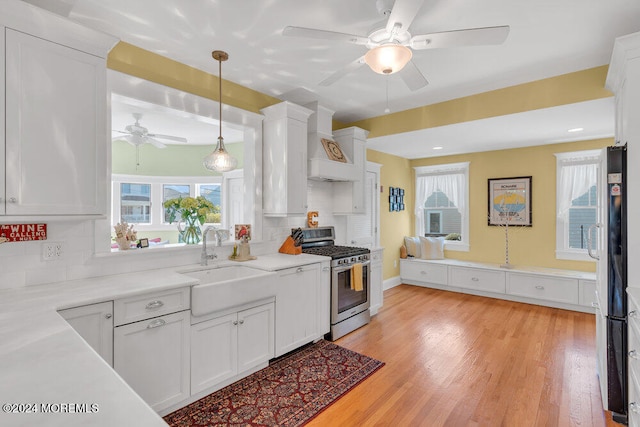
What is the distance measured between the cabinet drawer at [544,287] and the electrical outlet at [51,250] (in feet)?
17.9

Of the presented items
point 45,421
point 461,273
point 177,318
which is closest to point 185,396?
point 177,318

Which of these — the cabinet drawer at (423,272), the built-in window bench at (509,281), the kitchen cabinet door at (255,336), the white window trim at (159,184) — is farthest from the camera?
the white window trim at (159,184)

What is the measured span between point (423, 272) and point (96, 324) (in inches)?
198

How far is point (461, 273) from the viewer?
5367 mm

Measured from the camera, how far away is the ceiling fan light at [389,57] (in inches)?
73.8

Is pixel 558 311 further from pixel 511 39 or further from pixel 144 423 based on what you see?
pixel 144 423

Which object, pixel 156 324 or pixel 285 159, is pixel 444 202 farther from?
pixel 156 324

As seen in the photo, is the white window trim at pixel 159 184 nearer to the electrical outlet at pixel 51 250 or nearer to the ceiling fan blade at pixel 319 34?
the electrical outlet at pixel 51 250

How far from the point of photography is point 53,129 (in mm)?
1899

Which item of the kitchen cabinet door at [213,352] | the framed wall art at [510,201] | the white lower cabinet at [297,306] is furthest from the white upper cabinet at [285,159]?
the framed wall art at [510,201]

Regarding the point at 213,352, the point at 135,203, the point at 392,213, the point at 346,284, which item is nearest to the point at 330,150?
the point at 346,284

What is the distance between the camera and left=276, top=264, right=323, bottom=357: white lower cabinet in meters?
2.94

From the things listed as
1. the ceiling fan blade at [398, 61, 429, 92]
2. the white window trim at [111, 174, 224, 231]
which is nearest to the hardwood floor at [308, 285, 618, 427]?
the ceiling fan blade at [398, 61, 429, 92]

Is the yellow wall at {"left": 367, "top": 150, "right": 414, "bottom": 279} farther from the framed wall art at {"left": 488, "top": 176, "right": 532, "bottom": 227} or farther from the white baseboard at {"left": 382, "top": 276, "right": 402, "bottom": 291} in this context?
the framed wall art at {"left": 488, "top": 176, "right": 532, "bottom": 227}
